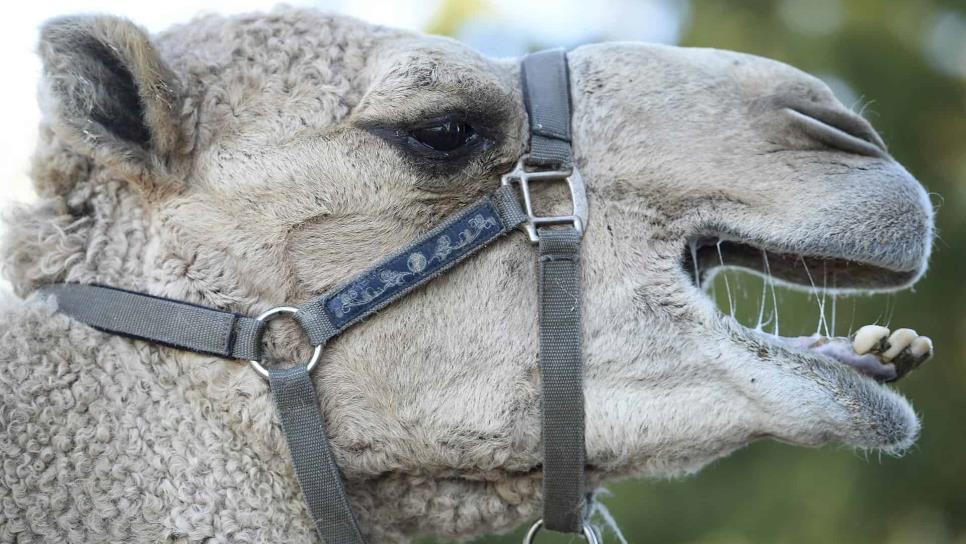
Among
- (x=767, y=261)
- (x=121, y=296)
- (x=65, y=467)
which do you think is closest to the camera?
(x=65, y=467)

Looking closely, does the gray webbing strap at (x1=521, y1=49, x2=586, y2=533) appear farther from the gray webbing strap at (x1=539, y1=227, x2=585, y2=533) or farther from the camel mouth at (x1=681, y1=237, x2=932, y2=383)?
the camel mouth at (x1=681, y1=237, x2=932, y2=383)

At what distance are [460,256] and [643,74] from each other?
2.65 feet

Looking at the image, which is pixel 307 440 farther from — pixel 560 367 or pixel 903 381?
pixel 903 381

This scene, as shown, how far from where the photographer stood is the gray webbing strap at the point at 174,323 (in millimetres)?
2555

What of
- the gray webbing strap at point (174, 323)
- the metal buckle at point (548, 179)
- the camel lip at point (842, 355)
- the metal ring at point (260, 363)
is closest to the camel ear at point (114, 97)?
the gray webbing strap at point (174, 323)

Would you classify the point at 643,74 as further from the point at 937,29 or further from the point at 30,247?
the point at 937,29

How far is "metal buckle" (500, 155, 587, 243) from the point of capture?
2.67m

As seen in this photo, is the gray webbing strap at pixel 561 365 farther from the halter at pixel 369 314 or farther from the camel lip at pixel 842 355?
the camel lip at pixel 842 355

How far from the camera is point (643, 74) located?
2914 millimetres

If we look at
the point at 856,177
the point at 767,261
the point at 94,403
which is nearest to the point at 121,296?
the point at 94,403

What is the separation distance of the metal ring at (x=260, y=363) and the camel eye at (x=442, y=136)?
1.87 feet

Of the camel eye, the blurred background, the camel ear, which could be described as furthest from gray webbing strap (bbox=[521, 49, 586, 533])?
the blurred background

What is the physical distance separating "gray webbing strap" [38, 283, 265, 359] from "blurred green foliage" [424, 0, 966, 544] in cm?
602

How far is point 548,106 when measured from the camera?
2.85m
